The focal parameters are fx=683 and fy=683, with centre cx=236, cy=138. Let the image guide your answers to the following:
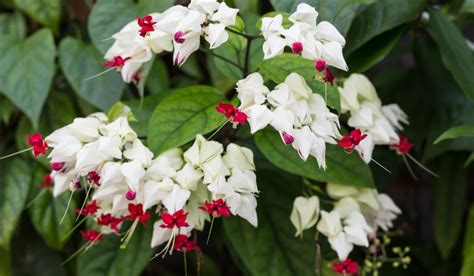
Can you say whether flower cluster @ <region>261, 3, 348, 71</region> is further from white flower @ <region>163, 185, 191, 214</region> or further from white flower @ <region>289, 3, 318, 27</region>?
white flower @ <region>163, 185, 191, 214</region>

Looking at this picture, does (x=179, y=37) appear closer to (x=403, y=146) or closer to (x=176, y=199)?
(x=176, y=199)

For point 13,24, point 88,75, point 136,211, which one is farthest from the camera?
point 13,24

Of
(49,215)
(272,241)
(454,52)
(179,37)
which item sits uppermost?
(179,37)

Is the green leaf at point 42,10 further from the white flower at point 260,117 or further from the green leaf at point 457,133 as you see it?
the green leaf at point 457,133

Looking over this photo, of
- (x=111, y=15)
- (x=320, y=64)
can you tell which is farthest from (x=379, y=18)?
(x=111, y=15)

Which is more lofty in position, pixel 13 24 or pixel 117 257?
pixel 13 24

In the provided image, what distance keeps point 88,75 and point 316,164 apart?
397 millimetres

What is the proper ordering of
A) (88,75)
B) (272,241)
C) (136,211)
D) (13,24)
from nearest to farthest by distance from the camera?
1. (136,211)
2. (272,241)
3. (88,75)
4. (13,24)

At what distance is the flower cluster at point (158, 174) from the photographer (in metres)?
0.74

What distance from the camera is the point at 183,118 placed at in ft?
2.69

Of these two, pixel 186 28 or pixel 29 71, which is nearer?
pixel 186 28

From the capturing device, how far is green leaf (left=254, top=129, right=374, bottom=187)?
2.71 feet

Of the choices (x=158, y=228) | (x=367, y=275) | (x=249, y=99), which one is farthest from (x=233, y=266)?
(x=249, y=99)

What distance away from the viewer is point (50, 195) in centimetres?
108
